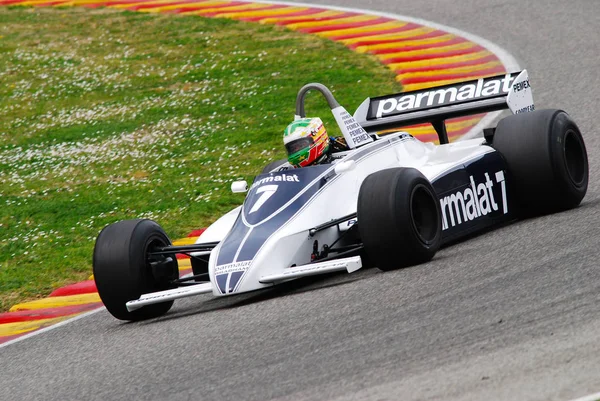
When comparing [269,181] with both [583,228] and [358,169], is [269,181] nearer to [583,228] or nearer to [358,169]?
[358,169]

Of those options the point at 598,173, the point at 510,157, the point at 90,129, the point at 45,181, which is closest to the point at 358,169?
the point at 510,157

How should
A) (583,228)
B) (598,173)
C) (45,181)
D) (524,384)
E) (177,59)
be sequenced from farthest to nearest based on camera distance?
(177,59) < (45,181) < (598,173) < (583,228) < (524,384)

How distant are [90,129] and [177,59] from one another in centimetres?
326

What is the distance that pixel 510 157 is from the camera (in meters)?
8.86

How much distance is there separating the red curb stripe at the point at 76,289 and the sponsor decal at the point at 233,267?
234 cm

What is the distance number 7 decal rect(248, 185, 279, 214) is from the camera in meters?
7.96

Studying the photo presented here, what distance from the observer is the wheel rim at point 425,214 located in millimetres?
7793

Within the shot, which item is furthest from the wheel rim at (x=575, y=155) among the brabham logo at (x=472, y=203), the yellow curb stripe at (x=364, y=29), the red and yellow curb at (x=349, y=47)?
the yellow curb stripe at (x=364, y=29)

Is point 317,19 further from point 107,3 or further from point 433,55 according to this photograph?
point 107,3

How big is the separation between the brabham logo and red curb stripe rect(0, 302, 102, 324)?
281 cm

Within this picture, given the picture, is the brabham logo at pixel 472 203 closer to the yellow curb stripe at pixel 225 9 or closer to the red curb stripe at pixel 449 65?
the red curb stripe at pixel 449 65

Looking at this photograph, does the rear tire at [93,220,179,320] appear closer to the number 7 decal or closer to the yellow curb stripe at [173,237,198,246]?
the number 7 decal

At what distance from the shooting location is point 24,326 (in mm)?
8789

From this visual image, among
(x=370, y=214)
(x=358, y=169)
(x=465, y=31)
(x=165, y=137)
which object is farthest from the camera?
(x=465, y=31)
